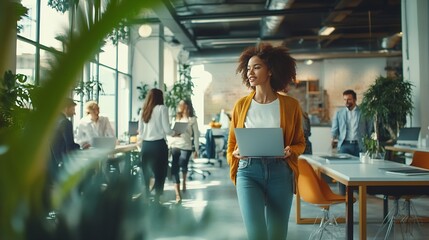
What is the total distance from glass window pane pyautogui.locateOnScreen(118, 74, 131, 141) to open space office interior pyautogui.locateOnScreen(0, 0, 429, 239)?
0.13ft

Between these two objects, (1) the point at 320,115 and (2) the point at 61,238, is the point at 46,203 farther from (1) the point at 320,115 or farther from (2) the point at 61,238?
(1) the point at 320,115

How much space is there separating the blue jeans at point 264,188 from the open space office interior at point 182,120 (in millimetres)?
60

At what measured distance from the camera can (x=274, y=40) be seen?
10695mm

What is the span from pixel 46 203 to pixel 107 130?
18.3 ft

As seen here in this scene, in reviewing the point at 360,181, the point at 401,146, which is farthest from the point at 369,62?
the point at 360,181

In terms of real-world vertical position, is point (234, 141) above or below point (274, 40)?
below

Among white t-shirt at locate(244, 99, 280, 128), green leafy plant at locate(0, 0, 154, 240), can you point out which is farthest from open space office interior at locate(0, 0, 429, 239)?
white t-shirt at locate(244, 99, 280, 128)

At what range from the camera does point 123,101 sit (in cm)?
1034

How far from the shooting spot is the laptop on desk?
20.2 ft

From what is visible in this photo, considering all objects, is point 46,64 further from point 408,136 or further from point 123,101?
point 123,101

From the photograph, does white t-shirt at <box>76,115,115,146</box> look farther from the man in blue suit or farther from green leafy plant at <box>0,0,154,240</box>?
green leafy plant at <box>0,0,154,240</box>

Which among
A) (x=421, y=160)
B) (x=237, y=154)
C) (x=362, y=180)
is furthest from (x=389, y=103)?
(x=237, y=154)

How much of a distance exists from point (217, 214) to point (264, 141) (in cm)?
173

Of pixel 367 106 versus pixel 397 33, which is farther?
pixel 397 33
